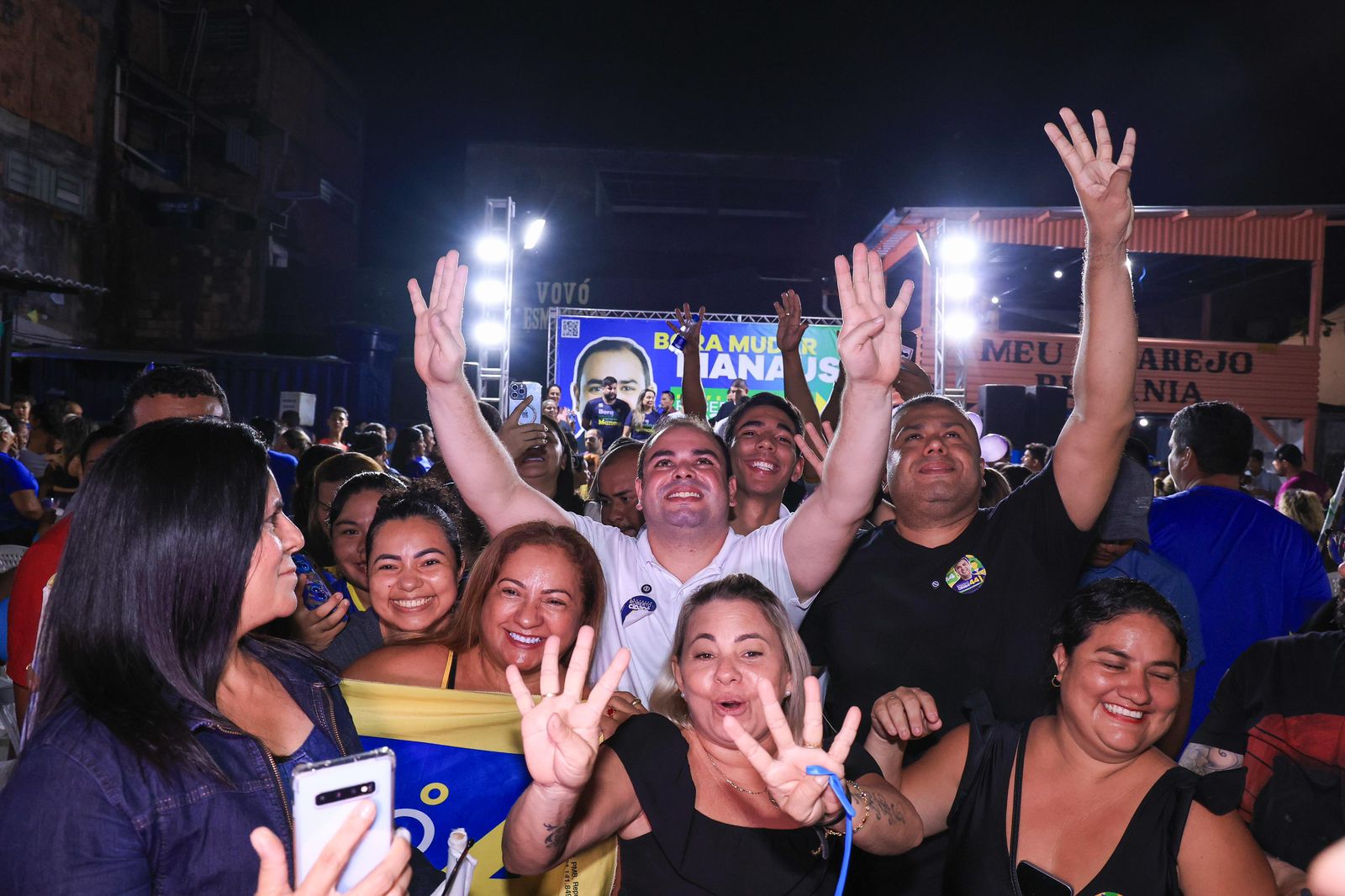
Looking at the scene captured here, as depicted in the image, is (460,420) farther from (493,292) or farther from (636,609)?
(493,292)

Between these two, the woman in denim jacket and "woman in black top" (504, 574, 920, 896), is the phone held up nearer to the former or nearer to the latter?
"woman in black top" (504, 574, 920, 896)

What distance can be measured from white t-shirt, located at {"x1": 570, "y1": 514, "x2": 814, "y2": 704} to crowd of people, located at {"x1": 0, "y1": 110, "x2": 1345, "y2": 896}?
0.01 metres

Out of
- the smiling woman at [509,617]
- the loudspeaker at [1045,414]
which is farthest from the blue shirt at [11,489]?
the loudspeaker at [1045,414]

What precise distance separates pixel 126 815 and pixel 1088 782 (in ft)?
6.77

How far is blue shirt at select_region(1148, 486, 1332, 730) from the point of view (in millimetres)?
3854

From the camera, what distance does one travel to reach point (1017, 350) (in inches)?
676

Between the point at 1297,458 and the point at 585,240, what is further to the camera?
the point at 585,240

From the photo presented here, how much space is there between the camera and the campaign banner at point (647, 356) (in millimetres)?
16891

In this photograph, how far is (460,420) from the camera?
9.78 feet

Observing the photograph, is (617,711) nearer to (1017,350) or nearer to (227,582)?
(227,582)

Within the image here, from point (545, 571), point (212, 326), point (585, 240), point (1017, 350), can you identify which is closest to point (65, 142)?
point (212, 326)

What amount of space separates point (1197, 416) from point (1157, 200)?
1569 centimetres

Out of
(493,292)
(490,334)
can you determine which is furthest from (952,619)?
(490,334)

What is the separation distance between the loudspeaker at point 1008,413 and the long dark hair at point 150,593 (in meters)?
12.1
